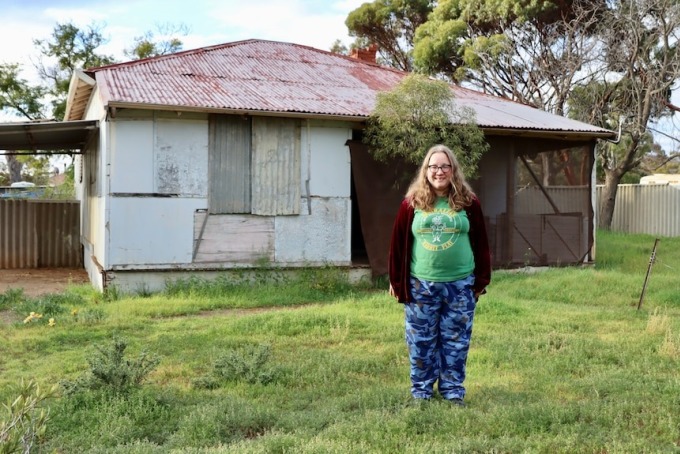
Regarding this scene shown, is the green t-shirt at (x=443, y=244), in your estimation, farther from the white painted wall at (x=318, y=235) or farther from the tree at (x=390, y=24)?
the tree at (x=390, y=24)

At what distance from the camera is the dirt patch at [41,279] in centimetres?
1143

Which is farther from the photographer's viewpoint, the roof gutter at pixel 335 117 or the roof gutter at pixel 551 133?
the roof gutter at pixel 551 133

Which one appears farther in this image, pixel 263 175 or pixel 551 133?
pixel 551 133

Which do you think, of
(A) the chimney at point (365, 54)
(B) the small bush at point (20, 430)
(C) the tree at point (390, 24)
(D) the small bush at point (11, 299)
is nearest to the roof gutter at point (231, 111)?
(D) the small bush at point (11, 299)

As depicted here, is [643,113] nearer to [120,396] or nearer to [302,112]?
[302,112]

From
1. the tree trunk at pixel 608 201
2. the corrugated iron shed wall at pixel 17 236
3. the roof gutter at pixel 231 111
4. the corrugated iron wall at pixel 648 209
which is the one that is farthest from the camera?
the tree trunk at pixel 608 201

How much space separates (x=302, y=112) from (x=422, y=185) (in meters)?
6.21

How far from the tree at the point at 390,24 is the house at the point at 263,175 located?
15.0 meters

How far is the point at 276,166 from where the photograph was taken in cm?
1083

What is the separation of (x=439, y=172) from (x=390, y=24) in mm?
25097

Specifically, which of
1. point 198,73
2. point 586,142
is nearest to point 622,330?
point 586,142

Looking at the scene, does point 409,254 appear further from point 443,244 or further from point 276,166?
point 276,166

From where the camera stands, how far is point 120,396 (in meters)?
4.76

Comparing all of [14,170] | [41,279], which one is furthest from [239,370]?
[14,170]
